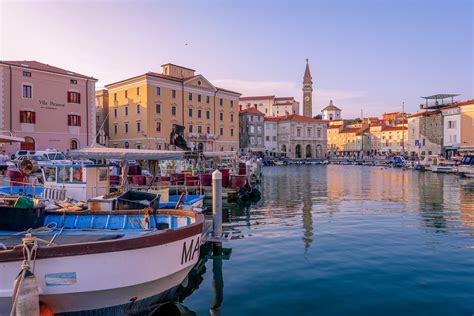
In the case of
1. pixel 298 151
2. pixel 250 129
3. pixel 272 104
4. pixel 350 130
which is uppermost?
pixel 272 104

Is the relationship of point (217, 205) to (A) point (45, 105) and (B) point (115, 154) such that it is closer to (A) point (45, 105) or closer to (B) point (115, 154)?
(B) point (115, 154)

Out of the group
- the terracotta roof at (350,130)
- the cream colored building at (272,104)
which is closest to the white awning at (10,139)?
the cream colored building at (272,104)

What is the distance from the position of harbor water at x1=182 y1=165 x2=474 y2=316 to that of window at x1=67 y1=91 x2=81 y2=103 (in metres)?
27.8

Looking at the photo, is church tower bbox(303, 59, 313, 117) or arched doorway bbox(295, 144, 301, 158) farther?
church tower bbox(303, 59, 313, 117)

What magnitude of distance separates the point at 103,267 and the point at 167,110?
157 feet

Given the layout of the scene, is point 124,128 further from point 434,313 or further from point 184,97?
point 434,313

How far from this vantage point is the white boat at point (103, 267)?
19.9ft

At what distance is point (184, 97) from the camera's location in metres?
55.2

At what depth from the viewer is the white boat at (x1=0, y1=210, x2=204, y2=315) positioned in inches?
238

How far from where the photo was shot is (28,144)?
35.9 metres

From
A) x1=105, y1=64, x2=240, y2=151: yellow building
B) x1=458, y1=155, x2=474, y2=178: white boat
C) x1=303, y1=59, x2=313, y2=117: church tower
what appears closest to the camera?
x1=458, y1=155, x2=474, y2=178: white boat

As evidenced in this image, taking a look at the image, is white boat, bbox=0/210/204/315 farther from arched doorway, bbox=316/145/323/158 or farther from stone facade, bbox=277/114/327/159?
arched doorway, bbox=316/145/323/158

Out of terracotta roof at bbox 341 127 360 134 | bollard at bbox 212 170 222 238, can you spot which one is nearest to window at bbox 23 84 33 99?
bollard at bbox 212 170 222 238

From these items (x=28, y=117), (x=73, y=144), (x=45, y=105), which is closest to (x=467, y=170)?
(x=73, y=144)
